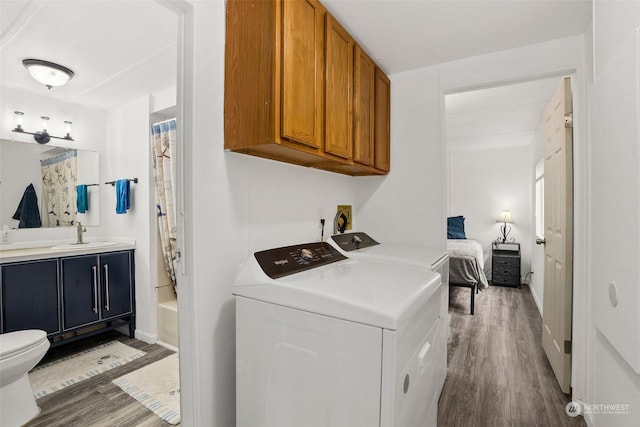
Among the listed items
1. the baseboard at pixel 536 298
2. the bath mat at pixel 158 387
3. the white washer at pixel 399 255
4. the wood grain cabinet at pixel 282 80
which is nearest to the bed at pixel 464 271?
the baseboard at pixel 536 298

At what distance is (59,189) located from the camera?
2914 millimetres

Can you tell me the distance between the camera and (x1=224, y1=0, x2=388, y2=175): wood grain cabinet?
1201mm

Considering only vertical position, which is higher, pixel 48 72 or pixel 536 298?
pixel 48 72

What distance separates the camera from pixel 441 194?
7.49 feet

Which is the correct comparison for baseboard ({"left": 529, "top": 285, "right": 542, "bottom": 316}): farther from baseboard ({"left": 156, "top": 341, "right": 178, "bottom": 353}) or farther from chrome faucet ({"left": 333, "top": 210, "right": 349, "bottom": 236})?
baseboard ({"left": 156, "top": 341, "right": 178, "bottom": 353})

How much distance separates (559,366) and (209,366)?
2.39m

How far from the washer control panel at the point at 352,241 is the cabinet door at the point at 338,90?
539 millimetres

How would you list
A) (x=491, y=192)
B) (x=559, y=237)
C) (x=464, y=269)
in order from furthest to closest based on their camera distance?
(x=491, y=192)
(x=464, y=269)
(x=559, y=237)

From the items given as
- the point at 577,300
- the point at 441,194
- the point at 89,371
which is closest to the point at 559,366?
the point at 577,300

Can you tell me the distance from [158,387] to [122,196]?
1784 mm

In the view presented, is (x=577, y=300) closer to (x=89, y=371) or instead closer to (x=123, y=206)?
(x=89, y=371)

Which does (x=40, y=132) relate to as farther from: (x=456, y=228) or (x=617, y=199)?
(x=456, y=228)

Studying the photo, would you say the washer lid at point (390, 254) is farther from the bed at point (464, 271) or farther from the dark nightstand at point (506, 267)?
the dark nightstand at point (506, 267)

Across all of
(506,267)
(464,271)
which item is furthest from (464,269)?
(506,267)
